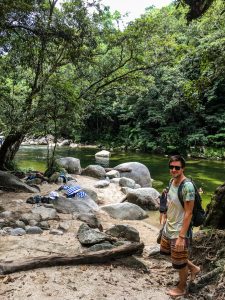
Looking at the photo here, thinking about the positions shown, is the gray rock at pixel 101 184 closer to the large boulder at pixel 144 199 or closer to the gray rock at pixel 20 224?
the large boulder at pixel 144 199

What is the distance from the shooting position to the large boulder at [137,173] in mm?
16719

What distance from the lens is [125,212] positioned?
1026 cm

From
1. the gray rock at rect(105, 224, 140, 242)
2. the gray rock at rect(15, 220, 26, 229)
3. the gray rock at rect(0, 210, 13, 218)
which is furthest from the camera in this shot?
the gray rock at rect(0, 210, 13, 218)

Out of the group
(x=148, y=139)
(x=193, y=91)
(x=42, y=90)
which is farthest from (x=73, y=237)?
(x=148, y=139)

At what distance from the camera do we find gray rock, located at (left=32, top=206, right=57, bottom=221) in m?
7.67

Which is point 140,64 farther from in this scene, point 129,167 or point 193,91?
point 193,91

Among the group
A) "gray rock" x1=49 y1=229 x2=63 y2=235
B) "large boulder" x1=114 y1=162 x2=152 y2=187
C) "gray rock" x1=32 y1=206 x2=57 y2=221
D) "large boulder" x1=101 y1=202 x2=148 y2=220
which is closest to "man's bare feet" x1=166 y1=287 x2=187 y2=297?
"gray rock" x1=49 y1=229 x2=63 y2=235

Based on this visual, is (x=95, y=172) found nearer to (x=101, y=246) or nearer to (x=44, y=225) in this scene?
(x=44, y=225)

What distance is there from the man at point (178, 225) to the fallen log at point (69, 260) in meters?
0.99

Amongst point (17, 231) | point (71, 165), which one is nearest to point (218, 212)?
point (17, 231)

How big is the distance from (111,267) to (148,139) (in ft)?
102

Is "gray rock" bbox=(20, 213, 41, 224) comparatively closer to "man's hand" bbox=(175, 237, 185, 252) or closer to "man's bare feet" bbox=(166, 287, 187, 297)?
"man's bare feet" bbox=(166, 287, 187, 297)

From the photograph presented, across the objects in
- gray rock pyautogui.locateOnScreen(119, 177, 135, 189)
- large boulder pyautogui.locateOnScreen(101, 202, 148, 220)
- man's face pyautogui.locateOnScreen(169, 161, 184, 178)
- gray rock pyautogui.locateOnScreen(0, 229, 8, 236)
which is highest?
man's face pyautogui.locateOnScreen(169, 161, 184, 178)

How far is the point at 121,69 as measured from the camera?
54.1 ft
